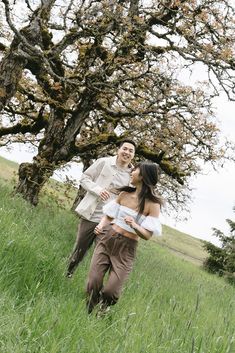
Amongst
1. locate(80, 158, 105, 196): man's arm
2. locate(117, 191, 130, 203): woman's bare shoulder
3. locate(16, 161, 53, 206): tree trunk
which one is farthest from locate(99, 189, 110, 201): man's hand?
locate(16, 161, 53, 206): tree trunk

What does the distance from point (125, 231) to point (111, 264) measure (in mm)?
416

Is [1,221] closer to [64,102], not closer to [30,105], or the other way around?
[64,102]

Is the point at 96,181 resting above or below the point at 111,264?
above

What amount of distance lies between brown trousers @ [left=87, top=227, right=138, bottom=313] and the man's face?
4.90ft

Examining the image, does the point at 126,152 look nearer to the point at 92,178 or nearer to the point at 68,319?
the point at 92,178

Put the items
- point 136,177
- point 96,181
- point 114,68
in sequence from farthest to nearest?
point 114,68 < point 96,181 < point 136,177

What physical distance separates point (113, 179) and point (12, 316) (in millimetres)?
3983

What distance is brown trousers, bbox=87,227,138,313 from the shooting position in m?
5.63

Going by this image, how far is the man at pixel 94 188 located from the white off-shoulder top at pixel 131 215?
54.9 inches

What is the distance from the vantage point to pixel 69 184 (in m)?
14.4

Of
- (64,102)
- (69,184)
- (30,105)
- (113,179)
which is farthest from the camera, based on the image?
(30,105)

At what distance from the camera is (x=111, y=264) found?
5820 mm

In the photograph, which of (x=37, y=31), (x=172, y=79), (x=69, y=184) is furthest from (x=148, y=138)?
(x=37, y=31)

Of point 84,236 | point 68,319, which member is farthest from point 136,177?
point 68,319
